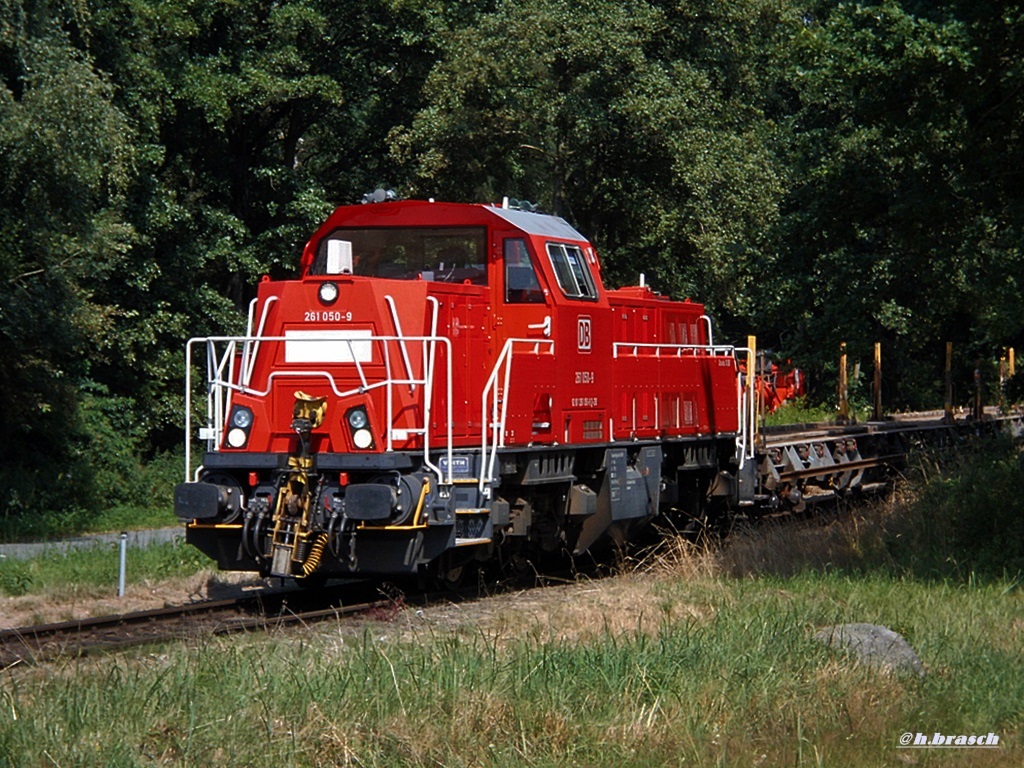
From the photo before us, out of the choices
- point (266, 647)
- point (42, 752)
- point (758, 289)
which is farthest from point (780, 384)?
point (42, 752)

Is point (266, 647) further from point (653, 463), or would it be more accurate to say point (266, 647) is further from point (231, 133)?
point (231, 133)

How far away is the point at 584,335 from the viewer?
14000mm

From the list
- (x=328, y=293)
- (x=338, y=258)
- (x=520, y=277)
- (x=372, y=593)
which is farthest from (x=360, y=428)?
(x=520, y=277)

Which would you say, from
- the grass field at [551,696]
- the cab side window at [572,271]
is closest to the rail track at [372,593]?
the grass field at [551,696]

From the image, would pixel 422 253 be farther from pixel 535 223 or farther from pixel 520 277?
pixel 535 223

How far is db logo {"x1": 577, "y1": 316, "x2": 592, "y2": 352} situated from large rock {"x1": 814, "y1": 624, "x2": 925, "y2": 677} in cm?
536

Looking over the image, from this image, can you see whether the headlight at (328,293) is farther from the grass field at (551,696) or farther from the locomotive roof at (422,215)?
the grass field at (551,696)

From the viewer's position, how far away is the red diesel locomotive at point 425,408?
11469 mm

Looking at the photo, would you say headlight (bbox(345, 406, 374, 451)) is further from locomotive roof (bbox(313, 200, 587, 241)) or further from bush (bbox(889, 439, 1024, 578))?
bush (bbox(889, 439, 1024, 578))

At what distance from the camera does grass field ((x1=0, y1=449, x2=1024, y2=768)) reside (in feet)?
21.7

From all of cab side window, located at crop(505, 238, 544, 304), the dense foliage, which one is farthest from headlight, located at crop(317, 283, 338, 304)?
the dense foliage

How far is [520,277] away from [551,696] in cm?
670

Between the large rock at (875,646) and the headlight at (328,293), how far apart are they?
5415 mm

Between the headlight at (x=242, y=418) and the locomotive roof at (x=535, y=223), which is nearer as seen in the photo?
the headlight at (x=242, y=418)
